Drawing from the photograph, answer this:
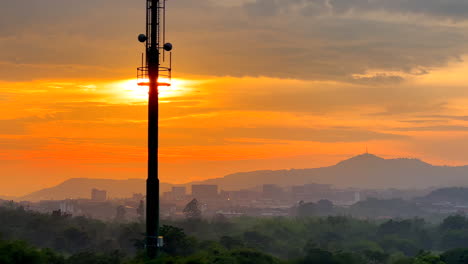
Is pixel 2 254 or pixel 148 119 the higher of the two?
pixel 148 119

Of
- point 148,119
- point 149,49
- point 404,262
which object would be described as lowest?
point 404,262

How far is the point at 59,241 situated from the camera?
180 metres

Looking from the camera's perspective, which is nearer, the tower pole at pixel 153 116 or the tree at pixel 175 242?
the tower pole at pixel 153 116

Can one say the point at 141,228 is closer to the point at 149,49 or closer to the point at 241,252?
the point at 241,252

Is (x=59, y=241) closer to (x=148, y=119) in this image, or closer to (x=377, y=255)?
(x=377, y=255)

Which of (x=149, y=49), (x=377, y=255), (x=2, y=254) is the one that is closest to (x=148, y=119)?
(x=149, y=49)

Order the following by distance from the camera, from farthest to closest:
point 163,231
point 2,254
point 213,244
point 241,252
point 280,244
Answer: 1. point 280,244
2. point 213,244
3. point 241,252
4. point 163,231
5. point 2,254

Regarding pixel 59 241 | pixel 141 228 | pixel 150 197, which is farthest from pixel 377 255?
pixel 150 197

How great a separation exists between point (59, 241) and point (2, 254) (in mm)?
99118

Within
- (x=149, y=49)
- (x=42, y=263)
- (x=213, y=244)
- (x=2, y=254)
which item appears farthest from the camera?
(x=213, y=244)

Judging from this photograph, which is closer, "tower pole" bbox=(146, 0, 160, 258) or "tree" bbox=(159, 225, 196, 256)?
"tower pole" bbox=(146, 0, 160, 258)

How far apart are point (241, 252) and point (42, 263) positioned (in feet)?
131

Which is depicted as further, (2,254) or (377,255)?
(377,255)

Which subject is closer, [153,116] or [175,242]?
[153,116]
